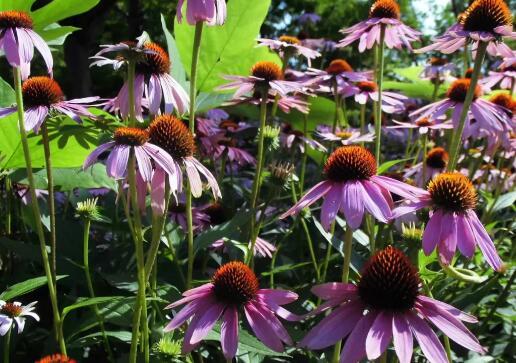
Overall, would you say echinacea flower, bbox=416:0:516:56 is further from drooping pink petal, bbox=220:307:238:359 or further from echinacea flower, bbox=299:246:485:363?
drooping pink petal, bbox=220:307:238:359

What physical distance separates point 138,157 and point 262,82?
53 centimetres

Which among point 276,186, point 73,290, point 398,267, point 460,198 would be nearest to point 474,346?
point 398,267

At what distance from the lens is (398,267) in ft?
2.09

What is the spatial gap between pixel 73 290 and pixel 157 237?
1.56ft

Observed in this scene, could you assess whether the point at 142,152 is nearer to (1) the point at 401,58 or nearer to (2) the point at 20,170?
(2) the point at 20,170

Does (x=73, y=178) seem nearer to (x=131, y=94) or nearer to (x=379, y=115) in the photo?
(x=131, y=94)

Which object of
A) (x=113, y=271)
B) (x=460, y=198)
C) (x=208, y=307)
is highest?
(x=460, y=198)

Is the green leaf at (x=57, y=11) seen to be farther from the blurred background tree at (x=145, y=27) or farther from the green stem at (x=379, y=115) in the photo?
the blurred background tree at (x=145, y=27)

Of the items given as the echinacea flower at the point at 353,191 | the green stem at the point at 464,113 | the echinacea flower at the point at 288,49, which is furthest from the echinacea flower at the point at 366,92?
the echinacea flower at the point at 353,191

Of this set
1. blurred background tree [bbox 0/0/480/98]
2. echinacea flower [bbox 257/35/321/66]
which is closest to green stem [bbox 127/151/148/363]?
echinacea flower [bbox 257/35/321/66]

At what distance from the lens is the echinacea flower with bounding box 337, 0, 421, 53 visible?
3.96ft

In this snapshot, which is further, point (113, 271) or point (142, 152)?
point (113, 271)

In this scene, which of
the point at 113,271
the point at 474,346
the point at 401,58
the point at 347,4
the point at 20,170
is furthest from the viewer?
the point at 401,58

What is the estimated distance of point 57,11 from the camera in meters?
1.08
